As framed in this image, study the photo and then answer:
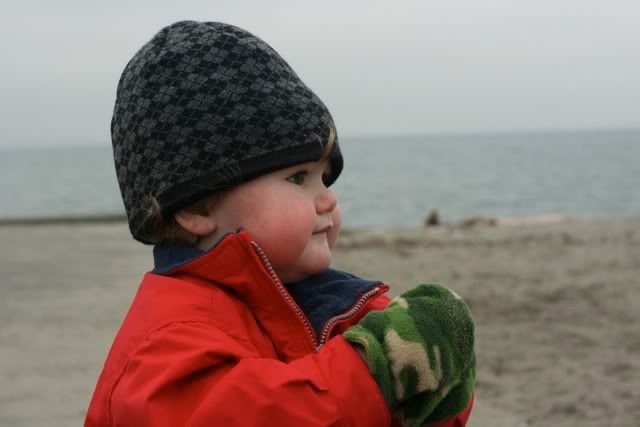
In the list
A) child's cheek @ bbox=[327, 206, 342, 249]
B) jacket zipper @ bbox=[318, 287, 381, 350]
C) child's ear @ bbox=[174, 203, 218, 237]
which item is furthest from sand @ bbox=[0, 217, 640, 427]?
child's ear @ bbox=[174, 203, 218, 237]

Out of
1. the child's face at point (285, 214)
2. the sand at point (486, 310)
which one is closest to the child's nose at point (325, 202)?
the child's face at point (285, 214)

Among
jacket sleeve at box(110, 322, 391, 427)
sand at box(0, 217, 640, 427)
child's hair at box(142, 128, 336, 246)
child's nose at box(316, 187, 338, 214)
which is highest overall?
child's nose at box(316, 187, 338, 214)

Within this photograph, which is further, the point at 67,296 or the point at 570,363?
the point at 67,296

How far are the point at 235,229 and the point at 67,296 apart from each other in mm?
6889

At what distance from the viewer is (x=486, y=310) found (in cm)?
748

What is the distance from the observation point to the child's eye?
6.24ft

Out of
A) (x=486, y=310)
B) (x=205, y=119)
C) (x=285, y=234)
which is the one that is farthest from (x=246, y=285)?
(x=486, y=310)

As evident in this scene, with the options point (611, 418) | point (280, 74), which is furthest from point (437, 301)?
point (611, 418)

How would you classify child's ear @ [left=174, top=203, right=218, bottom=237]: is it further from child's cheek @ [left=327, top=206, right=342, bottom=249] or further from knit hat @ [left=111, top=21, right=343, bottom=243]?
child's cheek @ [left=327, top=206, right=342, bottom=249]

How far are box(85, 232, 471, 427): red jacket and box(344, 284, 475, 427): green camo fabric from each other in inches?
1.7

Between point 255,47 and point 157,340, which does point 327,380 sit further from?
point 255,47

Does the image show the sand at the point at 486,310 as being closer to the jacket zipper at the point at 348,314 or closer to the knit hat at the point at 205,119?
the jacket zipper at the point at 348,314

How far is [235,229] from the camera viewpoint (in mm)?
1891

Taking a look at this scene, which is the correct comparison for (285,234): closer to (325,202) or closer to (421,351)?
(325,202)
